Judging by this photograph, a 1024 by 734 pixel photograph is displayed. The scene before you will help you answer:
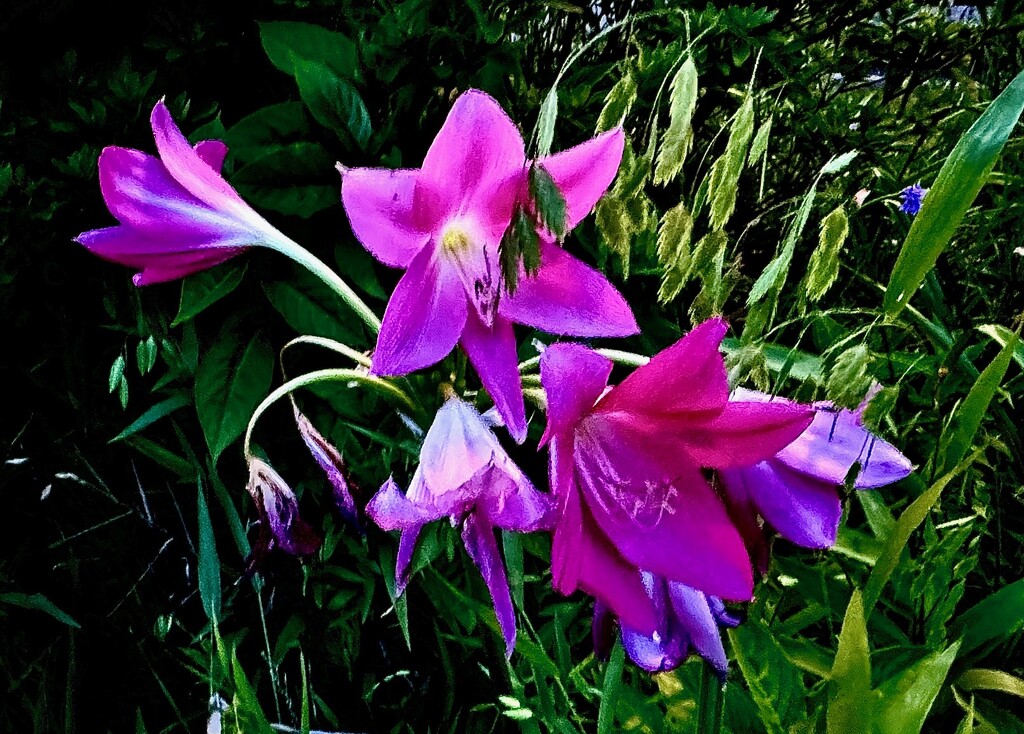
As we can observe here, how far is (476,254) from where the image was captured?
1.29ft

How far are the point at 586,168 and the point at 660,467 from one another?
0.45 ft

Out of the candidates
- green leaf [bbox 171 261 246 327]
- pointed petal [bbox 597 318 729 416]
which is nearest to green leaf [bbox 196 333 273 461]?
green leaf [bbox 171 261 246 327]

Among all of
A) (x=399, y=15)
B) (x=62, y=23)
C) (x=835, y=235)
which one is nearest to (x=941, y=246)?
(x=835, y=235)

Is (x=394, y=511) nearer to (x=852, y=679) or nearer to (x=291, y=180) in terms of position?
(x=852, y=679)

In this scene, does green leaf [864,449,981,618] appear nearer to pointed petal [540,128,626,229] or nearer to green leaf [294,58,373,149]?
pointed petal [540,128,626,229]

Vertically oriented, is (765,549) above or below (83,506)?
above

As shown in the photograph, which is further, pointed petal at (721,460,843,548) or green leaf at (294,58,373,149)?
green leaf at (294,58,373,149)

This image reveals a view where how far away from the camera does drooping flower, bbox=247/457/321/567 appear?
16.6 inches

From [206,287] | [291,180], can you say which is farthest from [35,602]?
[291,180]

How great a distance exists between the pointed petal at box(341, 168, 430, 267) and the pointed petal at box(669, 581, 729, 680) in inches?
8.0

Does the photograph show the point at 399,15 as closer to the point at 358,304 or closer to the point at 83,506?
the point at 358,304

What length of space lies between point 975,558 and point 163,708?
3.02 ft

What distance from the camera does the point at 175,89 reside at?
0.92 m

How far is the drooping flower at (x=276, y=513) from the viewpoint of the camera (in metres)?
0.42
